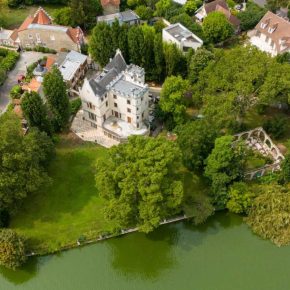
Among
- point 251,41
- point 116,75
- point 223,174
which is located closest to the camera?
point 223,174

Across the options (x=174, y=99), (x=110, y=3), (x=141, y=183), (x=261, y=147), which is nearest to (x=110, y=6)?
(x=110, y=3)

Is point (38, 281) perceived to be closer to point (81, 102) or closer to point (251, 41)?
point (81, 102)

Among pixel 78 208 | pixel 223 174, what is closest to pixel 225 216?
pixel 223 174

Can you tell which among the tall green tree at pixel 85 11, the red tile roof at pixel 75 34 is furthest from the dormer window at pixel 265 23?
the red tile roof at pixel 75 34

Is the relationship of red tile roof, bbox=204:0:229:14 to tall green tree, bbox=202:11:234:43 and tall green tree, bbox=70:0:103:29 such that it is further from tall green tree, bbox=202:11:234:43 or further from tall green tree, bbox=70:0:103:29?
tall green tree, bbox=70:0:103:29

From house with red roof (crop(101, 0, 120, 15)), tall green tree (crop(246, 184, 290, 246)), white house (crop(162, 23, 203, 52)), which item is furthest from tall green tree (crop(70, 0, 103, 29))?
tall green tree (crop(246, 184, 290, 246))

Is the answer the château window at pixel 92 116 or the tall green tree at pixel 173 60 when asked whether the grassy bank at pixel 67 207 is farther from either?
the tall green tree at pixel 173 60
